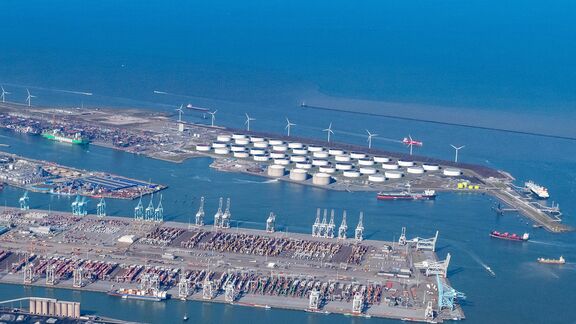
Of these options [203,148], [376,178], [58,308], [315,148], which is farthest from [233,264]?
[315,148]

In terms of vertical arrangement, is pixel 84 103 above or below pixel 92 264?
above

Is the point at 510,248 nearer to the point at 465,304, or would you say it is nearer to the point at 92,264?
the point at 465,304

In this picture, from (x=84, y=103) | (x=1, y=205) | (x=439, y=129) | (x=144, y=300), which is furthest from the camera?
(x=84, y=103)

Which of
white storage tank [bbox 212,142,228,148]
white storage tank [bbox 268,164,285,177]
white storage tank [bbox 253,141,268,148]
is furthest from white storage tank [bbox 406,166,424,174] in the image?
white storage tank [bbox 212,142,228,148]

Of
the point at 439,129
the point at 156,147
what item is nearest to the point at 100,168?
the point at 156,147

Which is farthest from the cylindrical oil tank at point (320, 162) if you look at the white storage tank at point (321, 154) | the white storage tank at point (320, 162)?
the white storage tank at point (321, 154)

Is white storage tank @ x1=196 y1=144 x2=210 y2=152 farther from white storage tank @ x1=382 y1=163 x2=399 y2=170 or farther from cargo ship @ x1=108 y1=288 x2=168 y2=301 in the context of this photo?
cargo ship @ x1=108 y1=288 x2=168 y2=301

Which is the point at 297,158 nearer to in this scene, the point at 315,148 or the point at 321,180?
the point at 315,148

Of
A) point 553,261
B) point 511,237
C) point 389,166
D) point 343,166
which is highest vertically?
point 389,166
